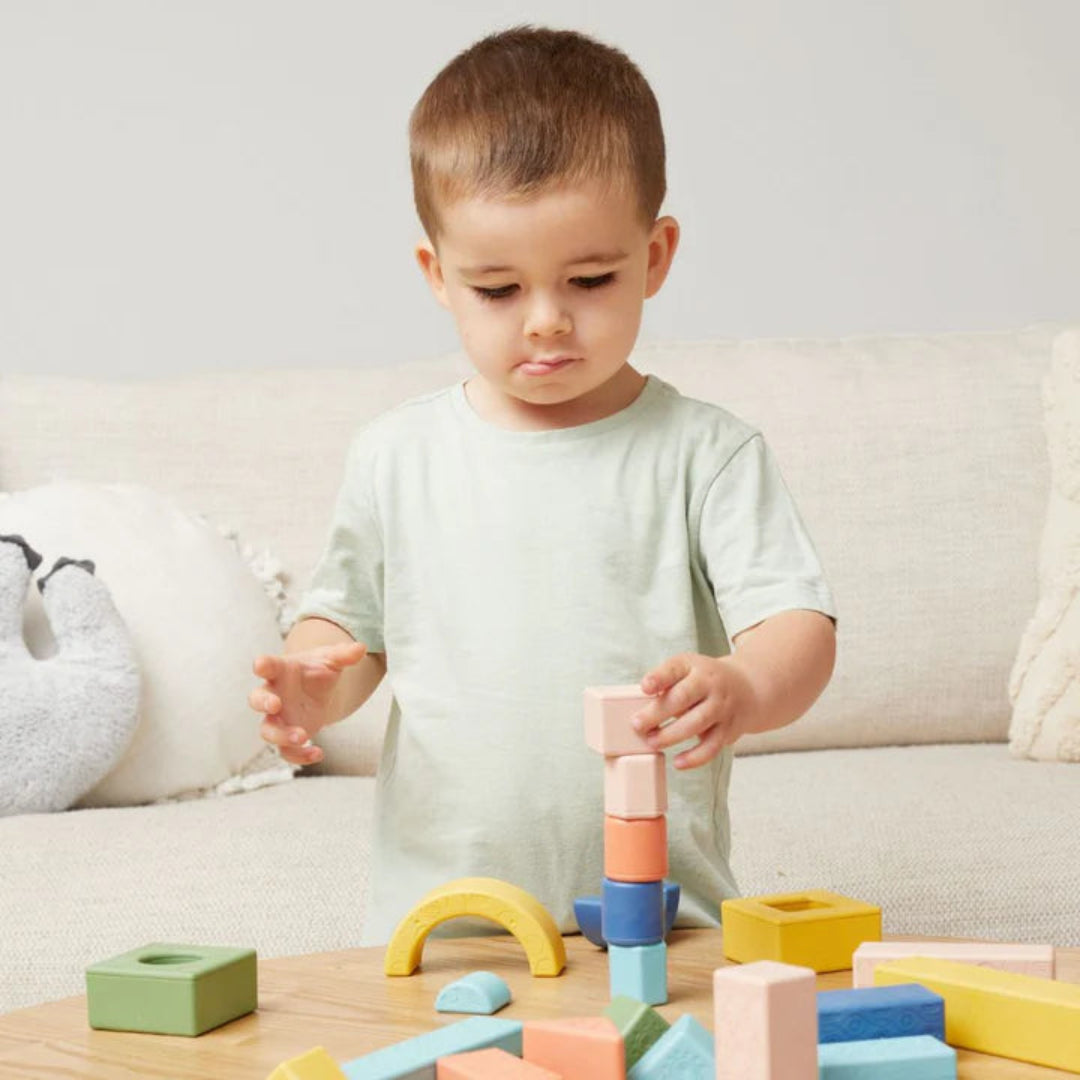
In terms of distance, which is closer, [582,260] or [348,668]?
[582,260]

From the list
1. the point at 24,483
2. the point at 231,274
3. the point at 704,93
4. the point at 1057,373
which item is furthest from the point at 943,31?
→ the point at 24,483

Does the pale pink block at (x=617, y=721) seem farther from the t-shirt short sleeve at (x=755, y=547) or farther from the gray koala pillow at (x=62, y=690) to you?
the gray koala pillow at (x=62, y=690)

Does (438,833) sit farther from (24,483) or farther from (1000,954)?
(24,483)

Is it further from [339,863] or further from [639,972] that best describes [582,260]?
[339,863]

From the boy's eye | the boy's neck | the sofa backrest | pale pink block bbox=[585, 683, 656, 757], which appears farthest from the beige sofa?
pale pink block bbox=[585, 683, 656, 757]

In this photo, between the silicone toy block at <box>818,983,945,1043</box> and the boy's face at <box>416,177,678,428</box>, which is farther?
the boy's face at <box>416,177,678,428</box>

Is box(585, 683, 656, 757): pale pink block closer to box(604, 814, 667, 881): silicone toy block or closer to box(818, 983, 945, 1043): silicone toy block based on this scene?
box(604, 814, 667, 881): silicone toy block

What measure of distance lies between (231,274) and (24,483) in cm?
64

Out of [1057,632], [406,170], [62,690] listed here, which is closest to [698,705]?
[62,690]

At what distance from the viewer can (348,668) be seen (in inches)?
41.6

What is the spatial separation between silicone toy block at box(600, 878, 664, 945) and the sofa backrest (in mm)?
1139

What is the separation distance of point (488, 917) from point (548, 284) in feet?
1.12

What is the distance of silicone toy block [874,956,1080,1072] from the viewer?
69 cm

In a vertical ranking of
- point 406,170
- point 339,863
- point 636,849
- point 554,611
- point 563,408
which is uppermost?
point 406,170
